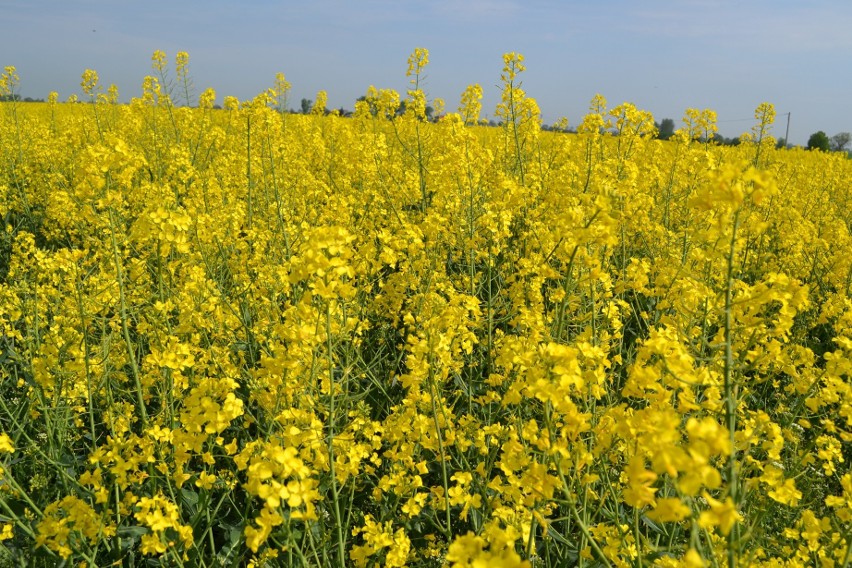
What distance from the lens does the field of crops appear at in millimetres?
1474

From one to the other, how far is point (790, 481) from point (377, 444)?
4.48ft

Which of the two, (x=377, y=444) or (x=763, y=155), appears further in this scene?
(x=763, y=155)

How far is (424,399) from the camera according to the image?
7.57ft

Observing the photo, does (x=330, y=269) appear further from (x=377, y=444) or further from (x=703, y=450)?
(x=703, y=450)

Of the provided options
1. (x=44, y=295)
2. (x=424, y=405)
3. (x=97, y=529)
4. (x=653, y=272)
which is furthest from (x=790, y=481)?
(x=44, y=295)

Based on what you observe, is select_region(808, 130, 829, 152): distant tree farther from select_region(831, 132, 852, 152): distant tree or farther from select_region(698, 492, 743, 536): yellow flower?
select_region(698, 492, 743, 536): yellow flower

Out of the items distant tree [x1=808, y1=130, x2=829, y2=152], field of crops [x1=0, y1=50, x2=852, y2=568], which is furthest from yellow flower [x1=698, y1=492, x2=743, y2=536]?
distant tree [x1=808, y1=130, x2=829, y2=152]

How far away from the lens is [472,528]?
2615 millimetres

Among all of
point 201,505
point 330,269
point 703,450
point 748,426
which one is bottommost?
point 201,505

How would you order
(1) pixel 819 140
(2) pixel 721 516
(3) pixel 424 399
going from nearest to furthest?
(2) pixel 721 516, (3) pixel 424 399, (1) pixel 819 140

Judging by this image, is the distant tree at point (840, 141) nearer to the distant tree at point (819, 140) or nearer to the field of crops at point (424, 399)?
the distant tree at point (819, 140)

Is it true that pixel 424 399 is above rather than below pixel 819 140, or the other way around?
below

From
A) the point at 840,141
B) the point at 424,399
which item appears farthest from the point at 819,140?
the point at 424,399

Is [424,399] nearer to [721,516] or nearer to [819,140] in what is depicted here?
[721,516]
